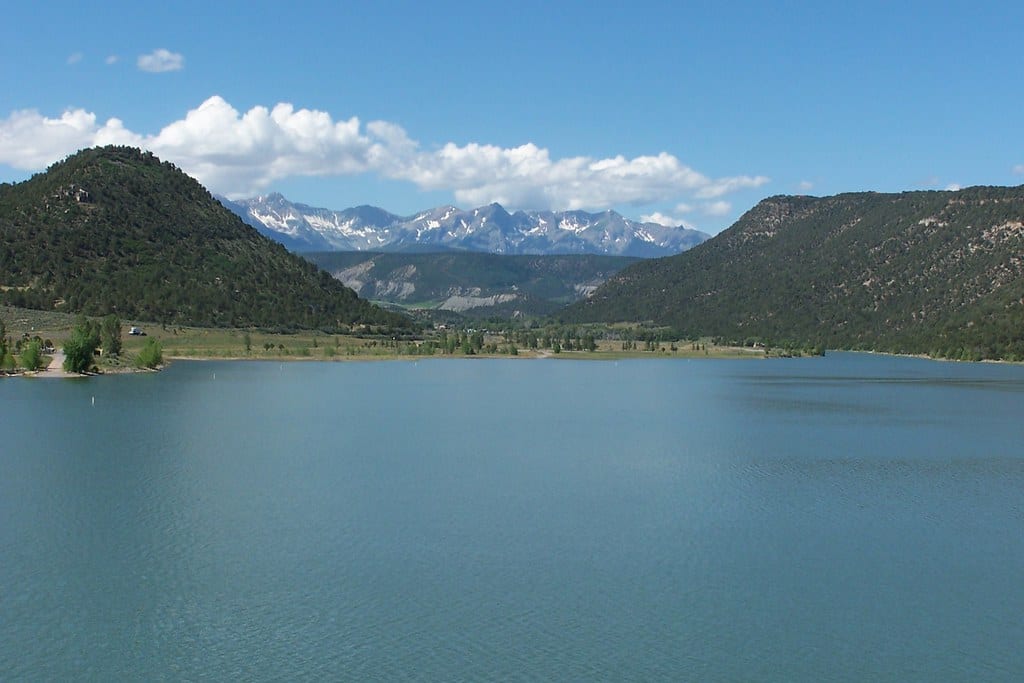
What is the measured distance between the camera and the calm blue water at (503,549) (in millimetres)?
29719

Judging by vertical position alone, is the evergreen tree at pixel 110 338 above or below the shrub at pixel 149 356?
above

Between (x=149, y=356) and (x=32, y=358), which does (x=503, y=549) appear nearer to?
(x=32, y=358)

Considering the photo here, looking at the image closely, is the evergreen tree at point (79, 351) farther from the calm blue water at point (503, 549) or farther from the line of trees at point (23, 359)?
the calm blue water at point (503, 549)

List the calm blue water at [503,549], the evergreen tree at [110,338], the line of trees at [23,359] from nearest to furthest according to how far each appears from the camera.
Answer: the calm blue water at [503,549], the line of trees at [23,359], the evergreen tree at [110,338]

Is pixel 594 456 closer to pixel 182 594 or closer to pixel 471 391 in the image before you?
pixel 182 594

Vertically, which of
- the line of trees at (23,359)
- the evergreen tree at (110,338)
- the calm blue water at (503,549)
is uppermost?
the evergreen tree at (110,338)

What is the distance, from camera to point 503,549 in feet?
136

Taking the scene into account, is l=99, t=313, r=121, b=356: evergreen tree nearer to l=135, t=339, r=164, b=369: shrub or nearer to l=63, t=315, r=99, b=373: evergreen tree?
l=135, t=339, r=164, b=369: shrub

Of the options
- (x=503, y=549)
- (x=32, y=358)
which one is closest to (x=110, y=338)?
(x=32, y=358)

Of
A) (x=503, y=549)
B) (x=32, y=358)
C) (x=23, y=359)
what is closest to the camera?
(x=503, y=549)

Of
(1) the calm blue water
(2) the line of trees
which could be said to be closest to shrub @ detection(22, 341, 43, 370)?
(2) the line of trees

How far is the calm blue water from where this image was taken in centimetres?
2972

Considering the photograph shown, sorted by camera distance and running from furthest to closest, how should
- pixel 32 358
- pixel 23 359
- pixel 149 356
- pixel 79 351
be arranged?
pixel 149 356 < pixel 79 351 < pixel 32 358 < pixel 23 359

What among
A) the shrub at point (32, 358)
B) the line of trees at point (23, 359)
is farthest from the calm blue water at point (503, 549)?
the shrub at point (32, 358)
